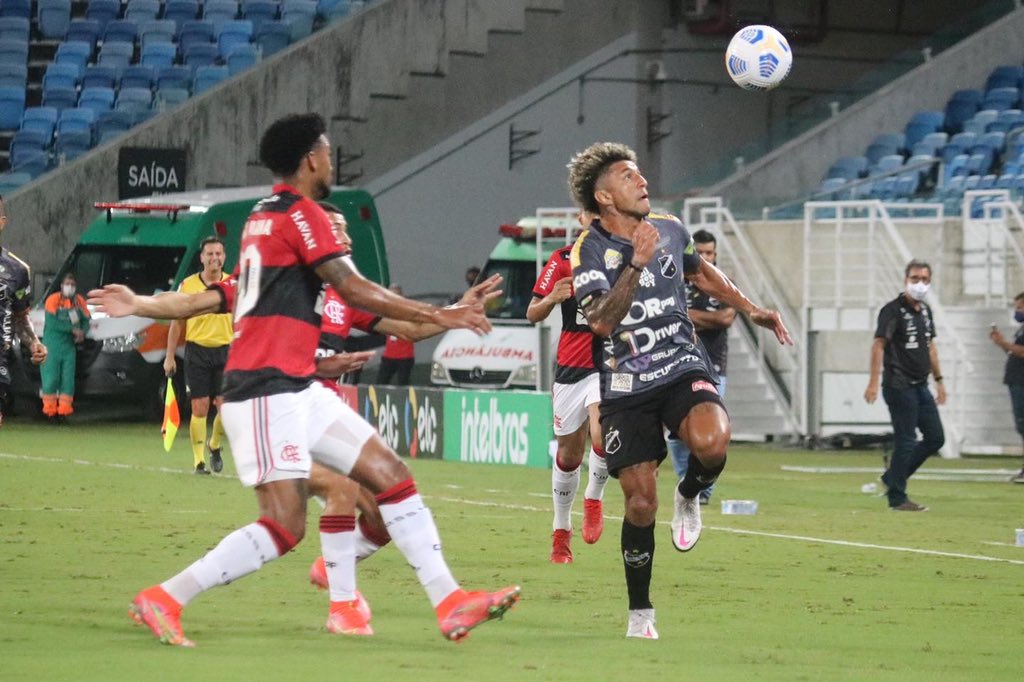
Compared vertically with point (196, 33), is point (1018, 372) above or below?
below

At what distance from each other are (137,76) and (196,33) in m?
1.59

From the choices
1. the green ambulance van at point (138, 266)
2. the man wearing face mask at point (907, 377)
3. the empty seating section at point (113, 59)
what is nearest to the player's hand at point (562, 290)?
the man wearing face mask at point (907, 377)

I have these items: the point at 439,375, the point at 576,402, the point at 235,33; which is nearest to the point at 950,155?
the point at 439,375

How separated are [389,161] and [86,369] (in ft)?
32.0

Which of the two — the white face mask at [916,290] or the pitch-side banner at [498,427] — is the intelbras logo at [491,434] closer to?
the pitch-side banner at [498,427]

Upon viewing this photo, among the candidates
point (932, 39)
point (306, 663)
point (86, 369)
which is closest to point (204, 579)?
point (306, 663)

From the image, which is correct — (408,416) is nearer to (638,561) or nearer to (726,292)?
(726,292)

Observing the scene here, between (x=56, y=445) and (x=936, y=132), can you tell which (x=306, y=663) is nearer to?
(x=56, y=445)

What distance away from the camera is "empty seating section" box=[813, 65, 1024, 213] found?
1155 inches

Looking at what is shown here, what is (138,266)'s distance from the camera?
1145 inches

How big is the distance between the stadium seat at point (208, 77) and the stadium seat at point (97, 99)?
6.08ft

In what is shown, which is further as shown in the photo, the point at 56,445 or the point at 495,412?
the point at 56,445

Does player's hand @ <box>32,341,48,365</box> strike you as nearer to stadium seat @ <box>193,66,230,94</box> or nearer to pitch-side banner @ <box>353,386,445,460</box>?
pitch-side banner @ <box>353,386,445,460</box>

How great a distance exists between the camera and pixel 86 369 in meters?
28.7
